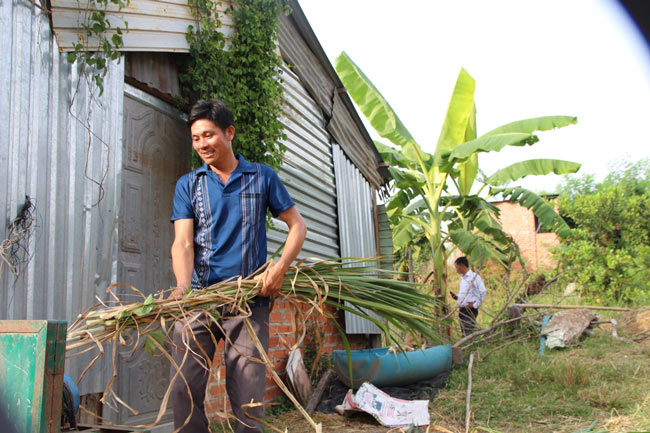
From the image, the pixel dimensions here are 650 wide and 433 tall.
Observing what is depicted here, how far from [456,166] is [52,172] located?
25.9 ft

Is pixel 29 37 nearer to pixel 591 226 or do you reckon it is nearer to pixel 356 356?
pixel 356 356

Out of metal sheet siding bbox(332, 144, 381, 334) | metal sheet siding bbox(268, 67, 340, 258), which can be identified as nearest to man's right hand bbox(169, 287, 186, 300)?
metal sheet siding bbox(268, 67, 340, 258)

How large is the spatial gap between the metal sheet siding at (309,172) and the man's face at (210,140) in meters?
2.80

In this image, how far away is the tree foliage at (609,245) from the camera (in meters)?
13.2

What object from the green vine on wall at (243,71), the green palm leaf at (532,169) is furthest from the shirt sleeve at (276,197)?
the green palm leaf at (532,169)

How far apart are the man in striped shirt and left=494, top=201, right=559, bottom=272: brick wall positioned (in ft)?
52.0

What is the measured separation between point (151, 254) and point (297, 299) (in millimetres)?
1819

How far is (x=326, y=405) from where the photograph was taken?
5473 millimetres

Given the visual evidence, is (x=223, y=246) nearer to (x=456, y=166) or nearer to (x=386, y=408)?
(x=386, y=408)

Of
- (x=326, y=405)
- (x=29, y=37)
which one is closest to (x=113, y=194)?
(x=29, y=37)

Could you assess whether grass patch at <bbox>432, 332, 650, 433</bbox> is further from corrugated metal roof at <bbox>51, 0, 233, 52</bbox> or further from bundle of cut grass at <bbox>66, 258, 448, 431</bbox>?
corrugated metal roof at <bbox>51, 0, 233, 52</bbox>

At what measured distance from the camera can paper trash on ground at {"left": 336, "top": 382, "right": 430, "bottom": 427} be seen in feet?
15.8

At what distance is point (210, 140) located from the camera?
8.36ft

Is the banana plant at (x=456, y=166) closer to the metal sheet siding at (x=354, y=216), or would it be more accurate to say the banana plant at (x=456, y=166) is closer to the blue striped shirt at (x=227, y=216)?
the metal sheet siding at (x=354, y=216)
